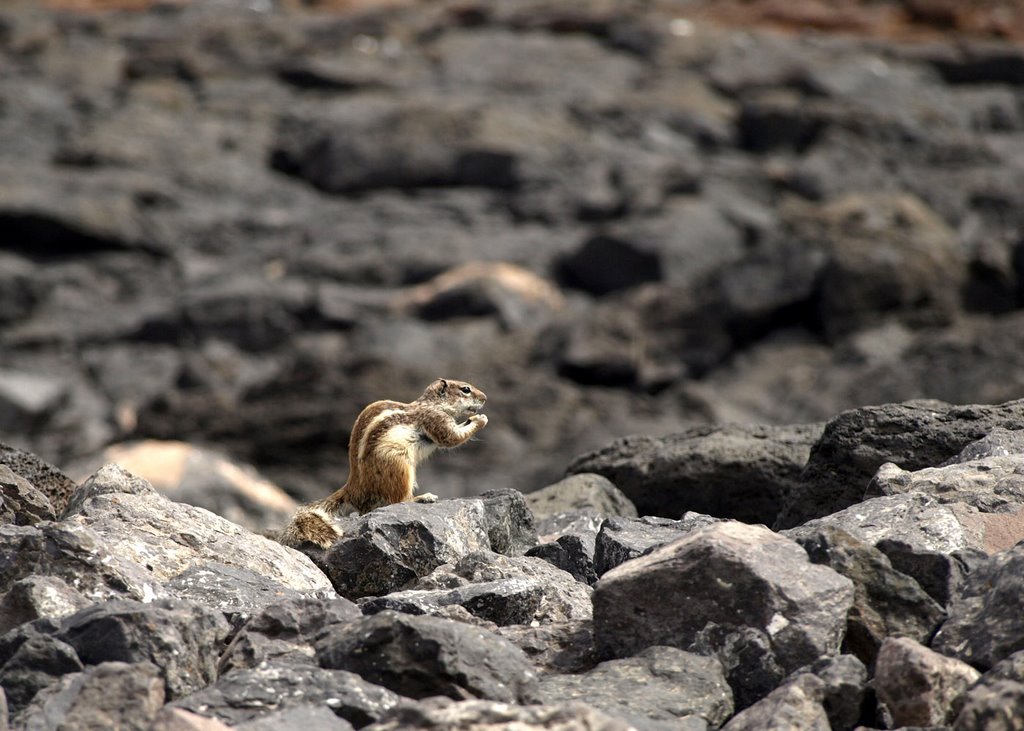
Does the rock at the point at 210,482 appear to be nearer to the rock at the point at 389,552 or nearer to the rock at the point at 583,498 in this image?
the rock at the point at 583,498

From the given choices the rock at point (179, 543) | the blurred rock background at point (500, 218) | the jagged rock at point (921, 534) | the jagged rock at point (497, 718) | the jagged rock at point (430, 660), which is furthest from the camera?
the blurred rock background at point (500, 218)

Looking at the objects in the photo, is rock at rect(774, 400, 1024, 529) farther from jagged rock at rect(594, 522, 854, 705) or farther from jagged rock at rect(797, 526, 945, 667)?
jagged rock at rect(594, 522, 854, 705)

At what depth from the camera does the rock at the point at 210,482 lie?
22.8m

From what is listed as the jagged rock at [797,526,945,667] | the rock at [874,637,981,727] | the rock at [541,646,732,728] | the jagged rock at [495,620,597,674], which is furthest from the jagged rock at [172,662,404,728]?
the jagged rock at [797,526,945,667]

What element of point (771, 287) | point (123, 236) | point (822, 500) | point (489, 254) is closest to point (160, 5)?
point (123, 236)

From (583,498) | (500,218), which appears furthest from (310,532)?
(500,218)

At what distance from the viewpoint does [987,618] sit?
5715mm

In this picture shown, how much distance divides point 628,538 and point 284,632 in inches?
86.5

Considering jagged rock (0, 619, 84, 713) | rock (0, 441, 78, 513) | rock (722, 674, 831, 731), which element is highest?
rock (722, 674, 831, 731)

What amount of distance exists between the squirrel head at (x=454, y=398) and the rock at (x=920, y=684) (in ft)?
15.9

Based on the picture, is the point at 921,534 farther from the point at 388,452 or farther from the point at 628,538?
the point at 388,452

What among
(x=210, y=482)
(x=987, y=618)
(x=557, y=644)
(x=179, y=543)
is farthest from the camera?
(x=210, y=482)

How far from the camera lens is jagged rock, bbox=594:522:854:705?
18.9ft

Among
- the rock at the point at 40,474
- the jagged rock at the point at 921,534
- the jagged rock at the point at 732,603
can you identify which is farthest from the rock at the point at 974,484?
the rock at the point at 40,474
